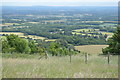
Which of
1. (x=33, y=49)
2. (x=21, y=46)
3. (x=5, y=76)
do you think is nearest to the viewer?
(x=5, y=76)

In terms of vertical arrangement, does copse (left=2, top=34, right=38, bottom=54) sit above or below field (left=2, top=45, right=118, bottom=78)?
below

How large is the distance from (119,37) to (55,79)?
26.0 meters

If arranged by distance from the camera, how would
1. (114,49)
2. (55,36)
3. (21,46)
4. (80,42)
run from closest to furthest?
(114,49)
(21,46)
(80,42)
(55,36)

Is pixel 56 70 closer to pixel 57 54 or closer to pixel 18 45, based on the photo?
pixel 57 54

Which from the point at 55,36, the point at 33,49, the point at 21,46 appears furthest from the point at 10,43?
the point at 55,36

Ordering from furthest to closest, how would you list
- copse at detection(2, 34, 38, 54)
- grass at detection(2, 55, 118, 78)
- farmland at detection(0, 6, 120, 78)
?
1. copse at detection(2, 34, 38, 54)
2. farmland at detection(0, 6, 120, 78)
3. grass at detection(2, 55, 118, 78)

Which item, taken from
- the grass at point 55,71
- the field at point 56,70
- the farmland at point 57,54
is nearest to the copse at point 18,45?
the farmland at point 57,54

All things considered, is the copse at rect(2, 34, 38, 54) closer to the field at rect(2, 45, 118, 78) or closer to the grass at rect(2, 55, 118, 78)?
the field at rect(2, 45, 118, 78)

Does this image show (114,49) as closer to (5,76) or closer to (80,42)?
(5,76)

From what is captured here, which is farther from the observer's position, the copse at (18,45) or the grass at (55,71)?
the copse at (18,45)

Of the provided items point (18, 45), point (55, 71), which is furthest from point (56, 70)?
point (18, 45)

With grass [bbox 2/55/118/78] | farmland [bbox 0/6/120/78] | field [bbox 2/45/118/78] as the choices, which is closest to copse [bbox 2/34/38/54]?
farmland [bbox 0/6/120/78]

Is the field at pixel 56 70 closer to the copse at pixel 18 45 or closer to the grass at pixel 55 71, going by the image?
the grass at pixel 55 71

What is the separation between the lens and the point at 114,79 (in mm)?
3492
